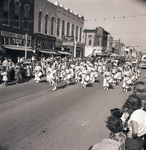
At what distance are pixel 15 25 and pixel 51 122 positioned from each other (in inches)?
711

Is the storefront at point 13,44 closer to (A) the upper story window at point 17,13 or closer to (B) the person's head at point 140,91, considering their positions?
(A) the upper story window at point 17,13

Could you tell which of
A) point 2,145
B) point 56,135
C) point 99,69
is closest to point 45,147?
point 56,135

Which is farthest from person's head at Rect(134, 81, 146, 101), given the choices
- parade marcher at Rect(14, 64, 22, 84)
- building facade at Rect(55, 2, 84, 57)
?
building facade at Rect(55, 2, 84, 57)

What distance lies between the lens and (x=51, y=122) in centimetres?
641

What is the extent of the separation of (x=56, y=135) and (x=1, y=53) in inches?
619

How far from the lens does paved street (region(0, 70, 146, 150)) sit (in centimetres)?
494

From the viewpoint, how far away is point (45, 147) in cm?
471

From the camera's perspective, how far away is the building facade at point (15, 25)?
19922 millimetres

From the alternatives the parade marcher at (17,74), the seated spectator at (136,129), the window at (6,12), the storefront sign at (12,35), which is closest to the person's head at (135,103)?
the seated spectator at (136,129)

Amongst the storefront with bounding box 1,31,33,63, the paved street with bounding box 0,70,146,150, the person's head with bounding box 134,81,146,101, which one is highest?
the storefront with bounding box 1,31,33,63

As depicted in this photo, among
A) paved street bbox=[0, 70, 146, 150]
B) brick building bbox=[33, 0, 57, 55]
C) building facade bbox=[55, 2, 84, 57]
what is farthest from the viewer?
building facade bbox=[55, 2, 84, 57]

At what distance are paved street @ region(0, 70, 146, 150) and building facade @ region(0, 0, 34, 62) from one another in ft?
39.9

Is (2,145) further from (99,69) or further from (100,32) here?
(100,32)

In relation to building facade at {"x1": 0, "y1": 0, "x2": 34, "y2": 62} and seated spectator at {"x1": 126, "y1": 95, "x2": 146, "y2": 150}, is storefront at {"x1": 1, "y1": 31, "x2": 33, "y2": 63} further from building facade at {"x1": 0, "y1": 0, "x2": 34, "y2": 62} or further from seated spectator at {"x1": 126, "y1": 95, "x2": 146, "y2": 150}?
seated spectator at {"x1": 126, "y1": 95, "x2": 146, "y2": 150}
